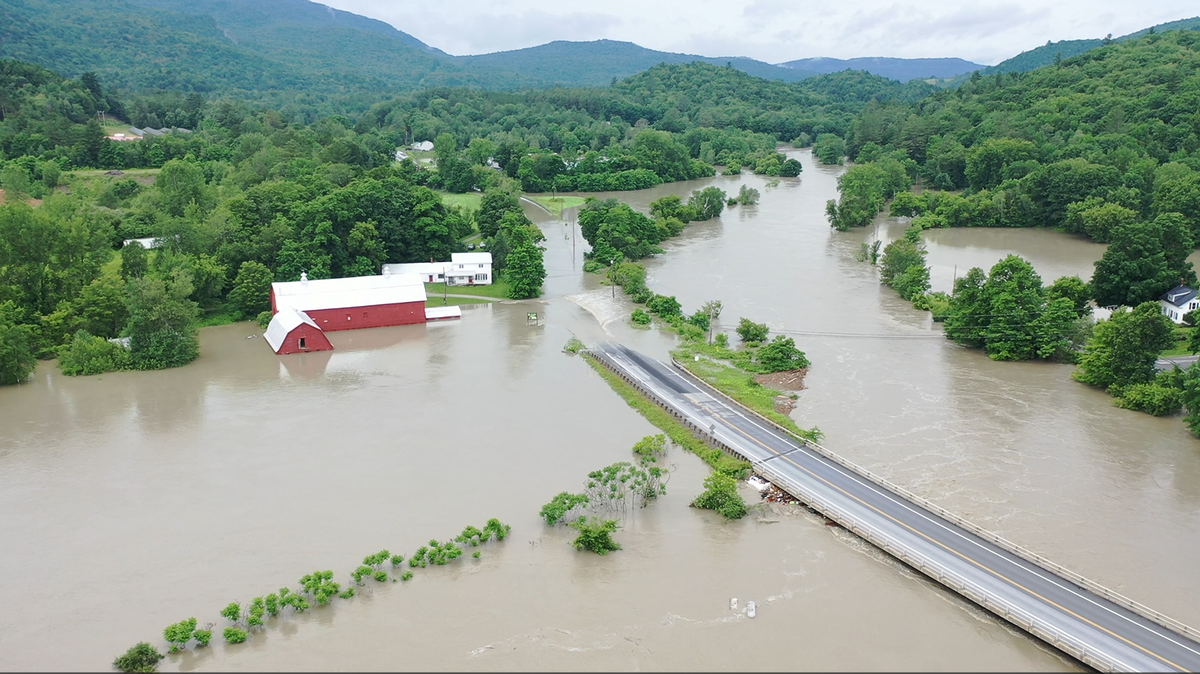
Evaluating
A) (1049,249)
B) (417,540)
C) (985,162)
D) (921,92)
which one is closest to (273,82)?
(921,92)

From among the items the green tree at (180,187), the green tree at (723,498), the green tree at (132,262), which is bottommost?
the green tree at (723,498)

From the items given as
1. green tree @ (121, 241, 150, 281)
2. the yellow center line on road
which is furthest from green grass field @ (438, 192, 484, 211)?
the yellow center line on road

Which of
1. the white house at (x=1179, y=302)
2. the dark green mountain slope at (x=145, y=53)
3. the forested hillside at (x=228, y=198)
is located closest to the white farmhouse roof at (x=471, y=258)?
the forested hillside at (x=228, y=198)

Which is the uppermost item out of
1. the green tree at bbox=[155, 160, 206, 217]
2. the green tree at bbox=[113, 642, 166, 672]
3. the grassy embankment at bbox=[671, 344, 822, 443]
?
the green tree at bbox=[155, 160, 206, 217]

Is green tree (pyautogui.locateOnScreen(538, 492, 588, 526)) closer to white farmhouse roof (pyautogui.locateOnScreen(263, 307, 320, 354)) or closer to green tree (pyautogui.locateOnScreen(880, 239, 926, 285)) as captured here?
white farmhouse roof (pyautogui.locateOnScreen(263, 307, 320, 354))

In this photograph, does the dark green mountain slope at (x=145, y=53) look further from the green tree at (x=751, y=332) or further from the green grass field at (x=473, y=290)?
the green tree at (x=751, y=332)

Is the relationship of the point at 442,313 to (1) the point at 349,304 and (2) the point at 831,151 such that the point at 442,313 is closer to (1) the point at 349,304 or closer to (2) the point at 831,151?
(1) the point at 349,304
